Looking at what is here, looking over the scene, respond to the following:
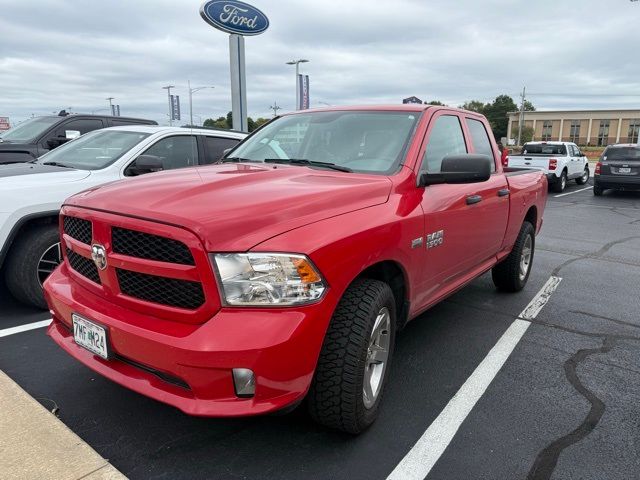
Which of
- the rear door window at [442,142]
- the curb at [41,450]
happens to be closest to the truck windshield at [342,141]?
the rear door window at [442,142]

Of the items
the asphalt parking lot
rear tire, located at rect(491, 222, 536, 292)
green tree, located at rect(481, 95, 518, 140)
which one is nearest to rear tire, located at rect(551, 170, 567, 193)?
rear tire, located at rect(491, 222, 536, 292)

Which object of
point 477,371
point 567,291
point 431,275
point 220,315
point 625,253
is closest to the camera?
point 220,315

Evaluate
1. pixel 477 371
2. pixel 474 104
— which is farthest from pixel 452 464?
pixel 474 104

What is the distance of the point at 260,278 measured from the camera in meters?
2.17

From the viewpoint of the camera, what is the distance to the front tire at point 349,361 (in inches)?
95.9

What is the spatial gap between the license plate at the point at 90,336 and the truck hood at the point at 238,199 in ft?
1.90

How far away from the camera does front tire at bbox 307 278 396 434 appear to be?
7.99ft

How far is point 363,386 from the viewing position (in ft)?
8.52

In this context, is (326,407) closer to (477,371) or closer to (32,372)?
(477,371)

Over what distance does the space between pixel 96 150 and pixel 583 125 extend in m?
117

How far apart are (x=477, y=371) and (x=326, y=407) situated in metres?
1.53

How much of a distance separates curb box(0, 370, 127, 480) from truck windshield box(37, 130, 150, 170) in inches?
110

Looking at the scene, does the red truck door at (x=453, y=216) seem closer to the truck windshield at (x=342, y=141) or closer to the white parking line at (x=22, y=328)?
the truck windshield at (x=342, y=141)

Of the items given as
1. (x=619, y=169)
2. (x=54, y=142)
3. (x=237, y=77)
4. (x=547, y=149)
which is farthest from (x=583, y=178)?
(x=54, y=142)
